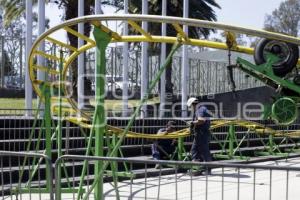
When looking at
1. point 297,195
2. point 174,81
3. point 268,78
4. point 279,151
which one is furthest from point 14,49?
point 297,195

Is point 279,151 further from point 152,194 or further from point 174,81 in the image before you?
point 174,81

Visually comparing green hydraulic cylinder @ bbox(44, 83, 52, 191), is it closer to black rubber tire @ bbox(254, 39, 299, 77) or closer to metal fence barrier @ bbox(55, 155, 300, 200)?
metal fence barrier @ bbox(55, 155, 300, 200)

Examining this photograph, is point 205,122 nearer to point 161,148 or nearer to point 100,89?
point 161,148

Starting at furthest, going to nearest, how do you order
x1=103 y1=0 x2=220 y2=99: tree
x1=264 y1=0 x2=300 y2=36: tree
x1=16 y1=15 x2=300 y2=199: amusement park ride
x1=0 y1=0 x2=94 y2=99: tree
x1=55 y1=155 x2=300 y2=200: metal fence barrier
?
x1=264 y1=0 x2=300 y2=36: tree < x1=103 y1=0 x2=220 y2=99: tree < x1=0 y1=0 x2=94 y2=99: tree < x1=55 y1=155 x2=300 y2=200: metal fence barrier < x1=16 y1=15 x2=300 y2=199: amusement park ride

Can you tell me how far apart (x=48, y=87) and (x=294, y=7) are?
60.4 metres

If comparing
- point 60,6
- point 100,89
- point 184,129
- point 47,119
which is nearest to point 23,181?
point 47,119

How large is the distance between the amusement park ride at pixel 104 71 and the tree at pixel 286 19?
52.4 metres

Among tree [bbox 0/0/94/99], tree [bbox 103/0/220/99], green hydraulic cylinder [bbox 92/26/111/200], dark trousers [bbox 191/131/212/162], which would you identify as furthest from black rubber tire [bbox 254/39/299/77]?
tree [bbox 103/0/220/99]

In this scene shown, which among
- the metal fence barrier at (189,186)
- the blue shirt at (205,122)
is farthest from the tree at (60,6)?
the metal fence barrier at (189,186)

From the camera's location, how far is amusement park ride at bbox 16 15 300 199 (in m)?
6.14

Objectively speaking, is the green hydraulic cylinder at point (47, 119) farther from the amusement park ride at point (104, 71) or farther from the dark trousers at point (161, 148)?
the dark trousers at point (161, 148)

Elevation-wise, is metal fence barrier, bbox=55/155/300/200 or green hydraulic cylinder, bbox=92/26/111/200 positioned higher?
green hydraulic cylinder, bbox=92/26/111/200

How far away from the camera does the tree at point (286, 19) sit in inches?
2530

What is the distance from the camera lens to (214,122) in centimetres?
1329
